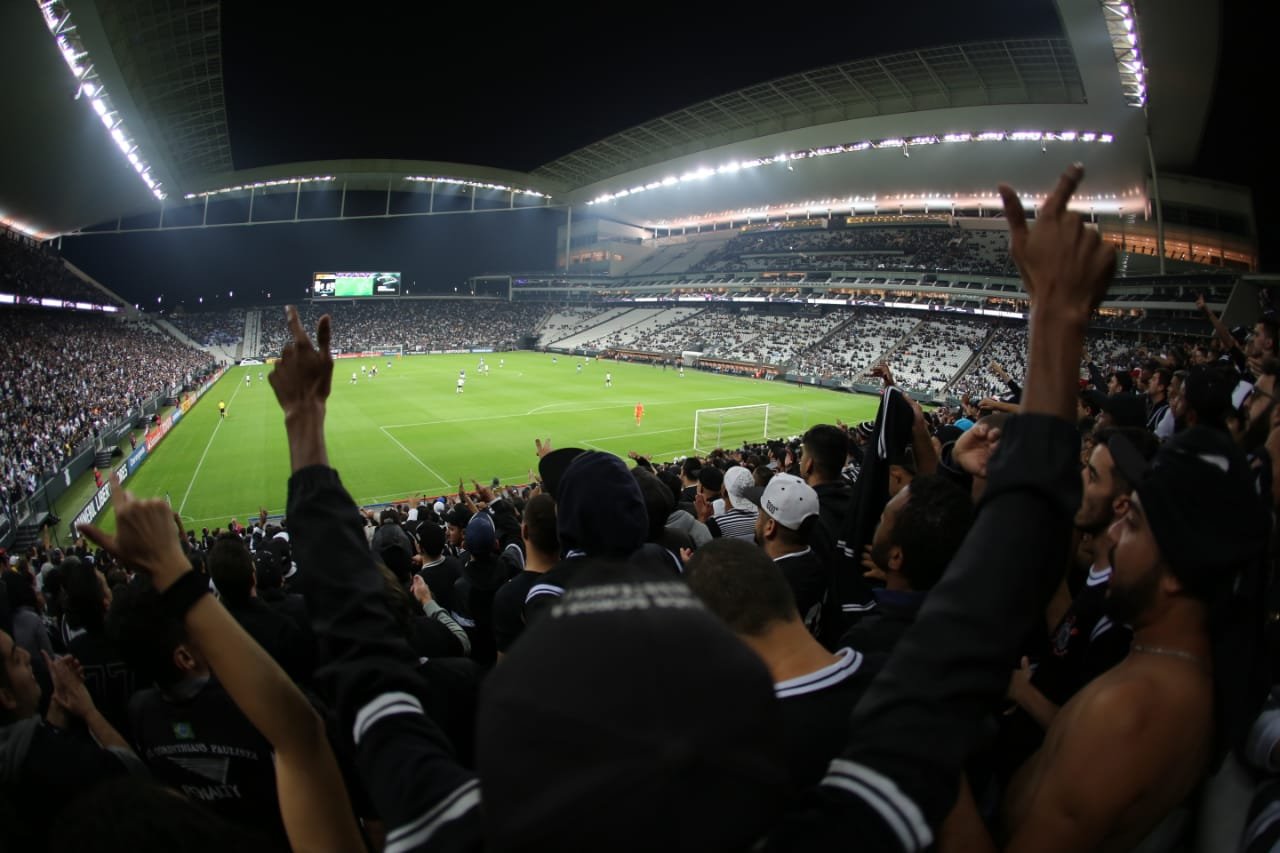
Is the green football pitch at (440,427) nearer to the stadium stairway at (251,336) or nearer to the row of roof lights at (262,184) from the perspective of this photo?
the stadium stairway at (251,336)

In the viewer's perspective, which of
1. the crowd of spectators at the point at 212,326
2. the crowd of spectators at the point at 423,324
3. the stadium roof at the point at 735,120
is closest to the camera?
the stadium roof at the point at 735,120

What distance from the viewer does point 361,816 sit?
2541 millimetres

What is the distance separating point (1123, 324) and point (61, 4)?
56.7 metres

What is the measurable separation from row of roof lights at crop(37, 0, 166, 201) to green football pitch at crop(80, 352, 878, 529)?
15164mm

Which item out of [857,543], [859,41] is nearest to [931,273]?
[859,41]

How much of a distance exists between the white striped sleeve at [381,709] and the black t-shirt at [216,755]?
1261mm

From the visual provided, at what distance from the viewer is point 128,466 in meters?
25.0

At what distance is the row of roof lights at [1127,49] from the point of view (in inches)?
998

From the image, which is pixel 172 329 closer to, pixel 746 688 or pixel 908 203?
pixel 908 203

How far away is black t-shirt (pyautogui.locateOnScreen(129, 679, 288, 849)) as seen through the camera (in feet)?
8.11

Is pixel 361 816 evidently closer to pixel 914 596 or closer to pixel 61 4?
pixel 914 596

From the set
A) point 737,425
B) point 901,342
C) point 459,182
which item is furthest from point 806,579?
point 459,182

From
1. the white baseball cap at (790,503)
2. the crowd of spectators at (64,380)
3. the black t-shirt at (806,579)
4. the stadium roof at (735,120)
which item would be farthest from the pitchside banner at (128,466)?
the stadium roof at (735,120)

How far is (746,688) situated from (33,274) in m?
60.0
